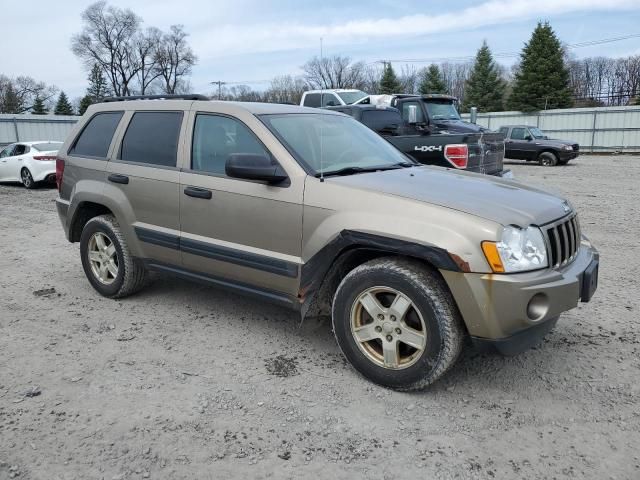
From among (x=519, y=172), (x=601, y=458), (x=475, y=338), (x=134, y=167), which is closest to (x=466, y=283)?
(x=475, y=338)

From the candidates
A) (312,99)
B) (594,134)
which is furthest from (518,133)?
(312,99)

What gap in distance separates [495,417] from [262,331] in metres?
1.98

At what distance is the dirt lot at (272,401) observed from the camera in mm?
2779

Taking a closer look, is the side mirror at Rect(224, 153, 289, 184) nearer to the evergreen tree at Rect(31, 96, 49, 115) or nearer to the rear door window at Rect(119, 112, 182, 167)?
the rear door window at Rect(119, 112, 182, 167)

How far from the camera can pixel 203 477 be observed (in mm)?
2668

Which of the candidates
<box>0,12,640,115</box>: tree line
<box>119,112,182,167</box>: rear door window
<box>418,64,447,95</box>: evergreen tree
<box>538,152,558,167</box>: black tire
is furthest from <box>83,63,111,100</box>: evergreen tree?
<box>119,112,182,167</box>: rear door window

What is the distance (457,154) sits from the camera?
25.5 ft

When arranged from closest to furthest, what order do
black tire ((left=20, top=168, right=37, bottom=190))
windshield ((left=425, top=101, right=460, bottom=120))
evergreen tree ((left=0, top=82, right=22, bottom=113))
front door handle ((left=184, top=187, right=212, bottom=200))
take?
front door handle ((left=184, top=187, right=212, bottom=200)), windshield ((left=425, top=101, right=460, bottom=120)), black tire ((left=20, top=168, right=37, bottom=190)), evergreen tree ((left=0, top=82, right=22, bottom=113))

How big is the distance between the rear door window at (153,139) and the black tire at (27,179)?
12.3 meters

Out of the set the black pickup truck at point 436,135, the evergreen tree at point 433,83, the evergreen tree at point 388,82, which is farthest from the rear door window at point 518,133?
the evergreen tree at point 388,82

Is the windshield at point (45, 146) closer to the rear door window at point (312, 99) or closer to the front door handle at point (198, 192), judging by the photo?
the rear door window at point (312, 99)

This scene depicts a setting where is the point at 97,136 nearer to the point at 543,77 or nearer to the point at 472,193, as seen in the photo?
the point at 472,193

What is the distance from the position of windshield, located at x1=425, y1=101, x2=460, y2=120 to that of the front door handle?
31.6ft

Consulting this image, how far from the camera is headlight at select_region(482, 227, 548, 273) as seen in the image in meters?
3.04
